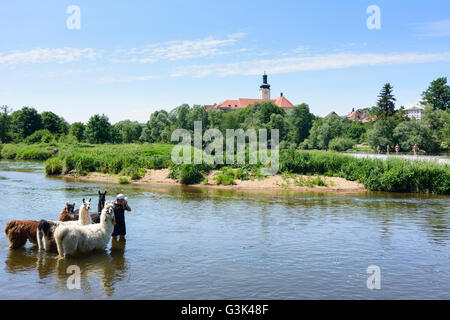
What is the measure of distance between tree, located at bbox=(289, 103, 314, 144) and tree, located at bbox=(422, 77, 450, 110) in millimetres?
30059

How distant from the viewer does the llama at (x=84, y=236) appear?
34.1 ft

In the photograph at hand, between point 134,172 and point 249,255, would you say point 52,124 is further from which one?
point 249,255

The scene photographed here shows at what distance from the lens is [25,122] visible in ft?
316

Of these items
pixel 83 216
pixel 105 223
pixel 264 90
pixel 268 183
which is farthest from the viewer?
pixel 264 90

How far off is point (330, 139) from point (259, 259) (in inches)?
3034

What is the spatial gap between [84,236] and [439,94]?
4142 inches

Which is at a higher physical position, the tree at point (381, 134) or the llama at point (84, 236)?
the tree at point (381, 134)

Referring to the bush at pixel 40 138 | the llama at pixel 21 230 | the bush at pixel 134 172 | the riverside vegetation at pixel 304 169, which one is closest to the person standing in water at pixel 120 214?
the llama at pixel 21 230

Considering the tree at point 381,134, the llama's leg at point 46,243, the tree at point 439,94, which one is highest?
the tree at point 439,94

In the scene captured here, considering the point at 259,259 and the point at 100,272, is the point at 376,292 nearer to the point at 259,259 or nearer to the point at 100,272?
the point at 259,259

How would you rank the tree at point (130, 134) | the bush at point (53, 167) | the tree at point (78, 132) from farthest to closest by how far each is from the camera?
the tree at point (130, 134) → the tree at point (78, 132) → the bush at point (53, 167)

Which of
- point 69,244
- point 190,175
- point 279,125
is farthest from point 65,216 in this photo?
point 279,125

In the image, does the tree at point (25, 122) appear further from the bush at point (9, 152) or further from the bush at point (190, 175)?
the bush at point (190, 175)

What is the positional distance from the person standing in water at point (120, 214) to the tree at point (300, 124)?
269 feet
